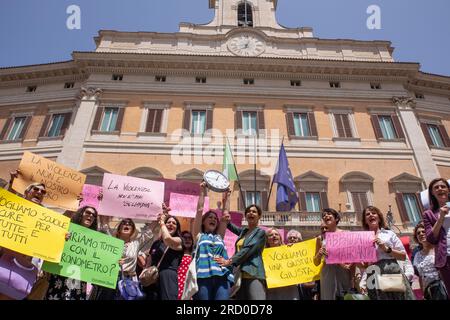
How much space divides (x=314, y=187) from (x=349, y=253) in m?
9.67

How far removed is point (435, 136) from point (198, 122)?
38.6 feet

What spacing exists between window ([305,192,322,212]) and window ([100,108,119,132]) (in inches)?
363

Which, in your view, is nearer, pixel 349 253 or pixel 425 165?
pixel 349 253

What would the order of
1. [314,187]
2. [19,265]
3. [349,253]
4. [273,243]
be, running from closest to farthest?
[19,265] → [349,253] → [273,243] → [314,187]

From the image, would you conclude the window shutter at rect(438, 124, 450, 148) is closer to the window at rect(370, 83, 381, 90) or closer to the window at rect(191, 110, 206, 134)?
the window at rect(370, 83, 381, 90)

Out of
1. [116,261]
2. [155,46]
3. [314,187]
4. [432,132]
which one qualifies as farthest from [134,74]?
[432,132]

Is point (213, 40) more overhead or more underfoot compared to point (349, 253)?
more overhead

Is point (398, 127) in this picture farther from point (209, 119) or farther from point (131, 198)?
point (131, 198)

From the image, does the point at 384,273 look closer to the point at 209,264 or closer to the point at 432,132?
the point at 209,264

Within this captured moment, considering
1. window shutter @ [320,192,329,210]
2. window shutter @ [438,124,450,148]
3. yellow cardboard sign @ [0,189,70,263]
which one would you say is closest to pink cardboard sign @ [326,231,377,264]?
yellow cardboard sign @ [0,189,70,263]

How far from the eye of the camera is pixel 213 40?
59.6 feet

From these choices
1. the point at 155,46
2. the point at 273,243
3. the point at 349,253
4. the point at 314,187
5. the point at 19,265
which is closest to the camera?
the point at 19,265

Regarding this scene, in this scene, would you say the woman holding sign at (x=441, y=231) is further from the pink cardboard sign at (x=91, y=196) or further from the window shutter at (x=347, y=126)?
the window shutter at (x=347, y=126)

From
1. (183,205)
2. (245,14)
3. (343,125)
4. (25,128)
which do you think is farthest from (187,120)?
(245,14)
